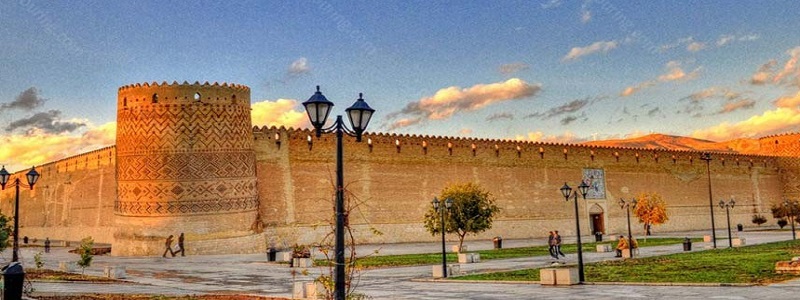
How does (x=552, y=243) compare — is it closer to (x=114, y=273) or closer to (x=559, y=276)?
(x=559, y=276)

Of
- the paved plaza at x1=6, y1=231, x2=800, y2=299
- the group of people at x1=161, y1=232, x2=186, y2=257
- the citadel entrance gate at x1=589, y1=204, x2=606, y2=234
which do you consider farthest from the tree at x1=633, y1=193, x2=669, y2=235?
the group of people at x1=161, y1=232, x2=186, y2=257

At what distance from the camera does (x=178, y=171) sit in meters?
24.2

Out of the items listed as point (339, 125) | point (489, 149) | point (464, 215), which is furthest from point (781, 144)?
point (339, 125)

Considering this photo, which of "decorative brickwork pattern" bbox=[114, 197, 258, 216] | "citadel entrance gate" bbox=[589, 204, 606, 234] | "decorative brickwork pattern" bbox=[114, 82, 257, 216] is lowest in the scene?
"citadel entrance gate" bbox=[589, 204, 606, 234]

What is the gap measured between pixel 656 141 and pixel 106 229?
114458mm

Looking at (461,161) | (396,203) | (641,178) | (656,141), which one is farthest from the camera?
(656,141)

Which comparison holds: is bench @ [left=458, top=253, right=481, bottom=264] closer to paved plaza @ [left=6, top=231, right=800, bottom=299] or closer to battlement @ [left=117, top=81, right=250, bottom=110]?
paved plaza @ [left=6, top=231, right=800, bottom=299]

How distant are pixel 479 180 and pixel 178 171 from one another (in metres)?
15.4

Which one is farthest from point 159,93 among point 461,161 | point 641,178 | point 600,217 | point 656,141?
point 656,141

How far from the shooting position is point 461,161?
112 feet

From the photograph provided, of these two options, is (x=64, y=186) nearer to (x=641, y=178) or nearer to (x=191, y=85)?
(x=191, y=85)

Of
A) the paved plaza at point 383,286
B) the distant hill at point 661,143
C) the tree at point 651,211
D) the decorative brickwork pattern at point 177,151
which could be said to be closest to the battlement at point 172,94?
the decorative brickwork pattern at point 177,151

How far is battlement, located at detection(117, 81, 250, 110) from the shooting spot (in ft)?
80.8

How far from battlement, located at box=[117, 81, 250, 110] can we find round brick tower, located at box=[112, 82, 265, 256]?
0.11 ft
